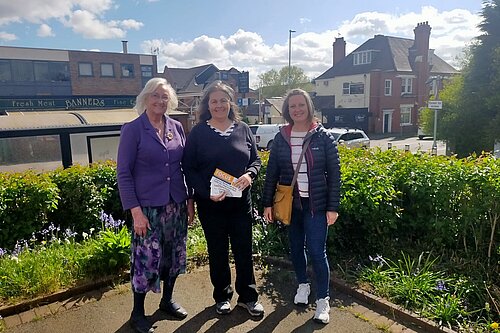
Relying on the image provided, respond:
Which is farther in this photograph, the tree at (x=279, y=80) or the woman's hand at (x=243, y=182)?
the tree at (x=279, y=80)

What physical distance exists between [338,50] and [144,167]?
4185cm

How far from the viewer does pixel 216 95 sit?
2922mm

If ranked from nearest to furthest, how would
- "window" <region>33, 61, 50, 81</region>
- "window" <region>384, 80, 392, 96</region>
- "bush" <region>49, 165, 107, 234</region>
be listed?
"bush" <region>49, 165, 107, 234</region>, "window" <region>33, 61, 50, 81</region>, "window" <region>384, 80, 392, 96</region>

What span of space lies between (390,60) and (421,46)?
3.76 metres

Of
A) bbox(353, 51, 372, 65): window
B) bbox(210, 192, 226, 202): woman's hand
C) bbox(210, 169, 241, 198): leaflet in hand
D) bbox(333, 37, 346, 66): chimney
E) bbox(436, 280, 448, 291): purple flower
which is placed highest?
bbox(333, 37, 346, 66): chimney

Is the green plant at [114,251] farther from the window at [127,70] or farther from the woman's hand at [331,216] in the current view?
the window at [127,70]

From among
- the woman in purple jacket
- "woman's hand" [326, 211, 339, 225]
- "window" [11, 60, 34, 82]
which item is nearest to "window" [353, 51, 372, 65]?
"window" [11, 60, 34, 82]

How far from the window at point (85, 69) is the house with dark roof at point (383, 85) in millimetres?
22723

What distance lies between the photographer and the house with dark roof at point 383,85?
34969mm

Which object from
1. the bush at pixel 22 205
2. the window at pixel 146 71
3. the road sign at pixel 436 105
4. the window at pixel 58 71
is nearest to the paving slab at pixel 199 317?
the bush at pixel 22 205

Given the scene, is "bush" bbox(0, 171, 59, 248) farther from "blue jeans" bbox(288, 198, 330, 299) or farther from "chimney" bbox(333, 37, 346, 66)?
"chimney" bbox(333, 37, 346, 66)

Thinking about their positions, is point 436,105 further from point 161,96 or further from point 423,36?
point 423,36

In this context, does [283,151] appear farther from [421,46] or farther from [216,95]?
[421,46]

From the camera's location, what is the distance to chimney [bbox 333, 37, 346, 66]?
4091cm
